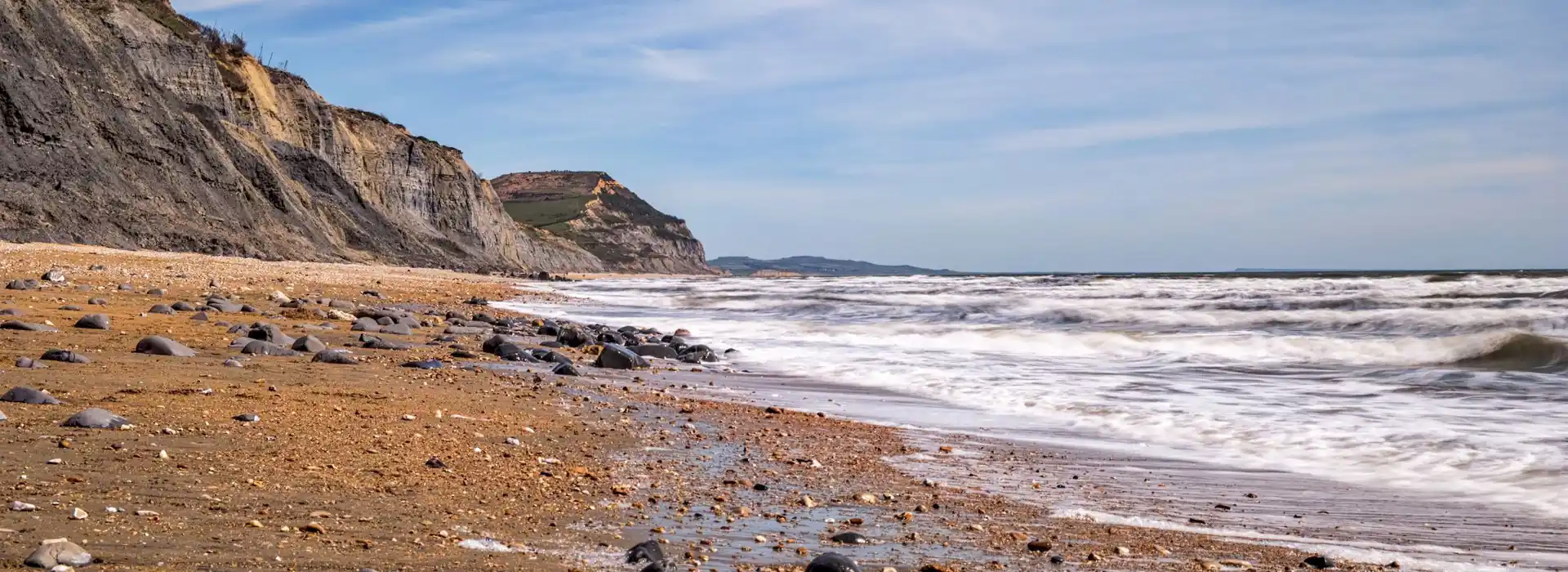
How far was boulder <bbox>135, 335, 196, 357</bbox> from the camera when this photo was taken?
25.7 feet

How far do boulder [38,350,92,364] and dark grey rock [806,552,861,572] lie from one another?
5667 millimetres

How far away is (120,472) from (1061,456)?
442 cm

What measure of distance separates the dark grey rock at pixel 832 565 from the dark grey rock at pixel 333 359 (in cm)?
610

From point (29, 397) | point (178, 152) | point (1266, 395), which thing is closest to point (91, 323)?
point (29, 397)

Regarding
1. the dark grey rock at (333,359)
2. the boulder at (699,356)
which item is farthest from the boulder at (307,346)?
the boulder at (699,356)

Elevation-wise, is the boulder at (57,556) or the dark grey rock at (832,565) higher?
the boulder at (57,556)

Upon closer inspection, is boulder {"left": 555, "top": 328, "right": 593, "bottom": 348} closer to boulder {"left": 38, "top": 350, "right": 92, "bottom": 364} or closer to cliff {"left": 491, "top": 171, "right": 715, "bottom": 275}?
boulder {"left": 38, "top": 350, "right": 92, "bottom": 364}

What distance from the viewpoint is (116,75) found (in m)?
32.5

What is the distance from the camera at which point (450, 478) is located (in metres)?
4.49

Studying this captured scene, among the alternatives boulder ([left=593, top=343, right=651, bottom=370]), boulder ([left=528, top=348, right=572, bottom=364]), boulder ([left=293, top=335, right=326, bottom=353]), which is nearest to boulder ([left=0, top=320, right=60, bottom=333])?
boulder ([left=293, top=335, right=326, bottom=353])

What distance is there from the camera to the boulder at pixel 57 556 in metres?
2.75

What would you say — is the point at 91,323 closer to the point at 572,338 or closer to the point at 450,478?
the point at 572,338

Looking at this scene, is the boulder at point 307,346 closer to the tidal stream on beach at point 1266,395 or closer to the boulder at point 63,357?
the boulder at point 63,357

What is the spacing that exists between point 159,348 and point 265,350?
0.78 meters
